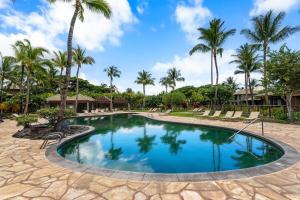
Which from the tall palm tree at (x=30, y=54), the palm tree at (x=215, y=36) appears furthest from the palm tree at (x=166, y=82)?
the tall palm tree at (x=30, y=54)

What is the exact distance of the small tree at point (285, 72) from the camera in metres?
14.0

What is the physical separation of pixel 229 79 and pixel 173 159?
6107cm

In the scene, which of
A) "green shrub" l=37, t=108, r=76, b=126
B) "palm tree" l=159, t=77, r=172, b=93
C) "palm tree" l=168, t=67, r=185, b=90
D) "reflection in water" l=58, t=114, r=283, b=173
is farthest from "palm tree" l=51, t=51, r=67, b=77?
"palm tree" l=159, t=77, r=172, b=93

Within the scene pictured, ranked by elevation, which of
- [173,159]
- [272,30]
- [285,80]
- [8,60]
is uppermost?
[272,30]

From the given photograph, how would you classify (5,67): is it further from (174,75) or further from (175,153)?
(174,75)

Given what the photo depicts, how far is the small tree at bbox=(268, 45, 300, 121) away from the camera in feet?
45.9

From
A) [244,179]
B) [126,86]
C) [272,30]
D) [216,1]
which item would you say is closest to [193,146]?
[244,179]

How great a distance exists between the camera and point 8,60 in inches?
1058

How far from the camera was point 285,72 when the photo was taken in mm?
14273

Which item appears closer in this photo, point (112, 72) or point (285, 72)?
point (285, 72)

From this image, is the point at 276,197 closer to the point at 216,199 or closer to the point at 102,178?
the point at 216,199

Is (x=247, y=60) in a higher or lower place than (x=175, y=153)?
higher

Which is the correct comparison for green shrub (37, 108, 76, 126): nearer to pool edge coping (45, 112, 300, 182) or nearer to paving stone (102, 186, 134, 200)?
pool edge coping (45, 112, 300, 182)

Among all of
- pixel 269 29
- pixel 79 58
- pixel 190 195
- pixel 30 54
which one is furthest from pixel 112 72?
pixel 190 195
